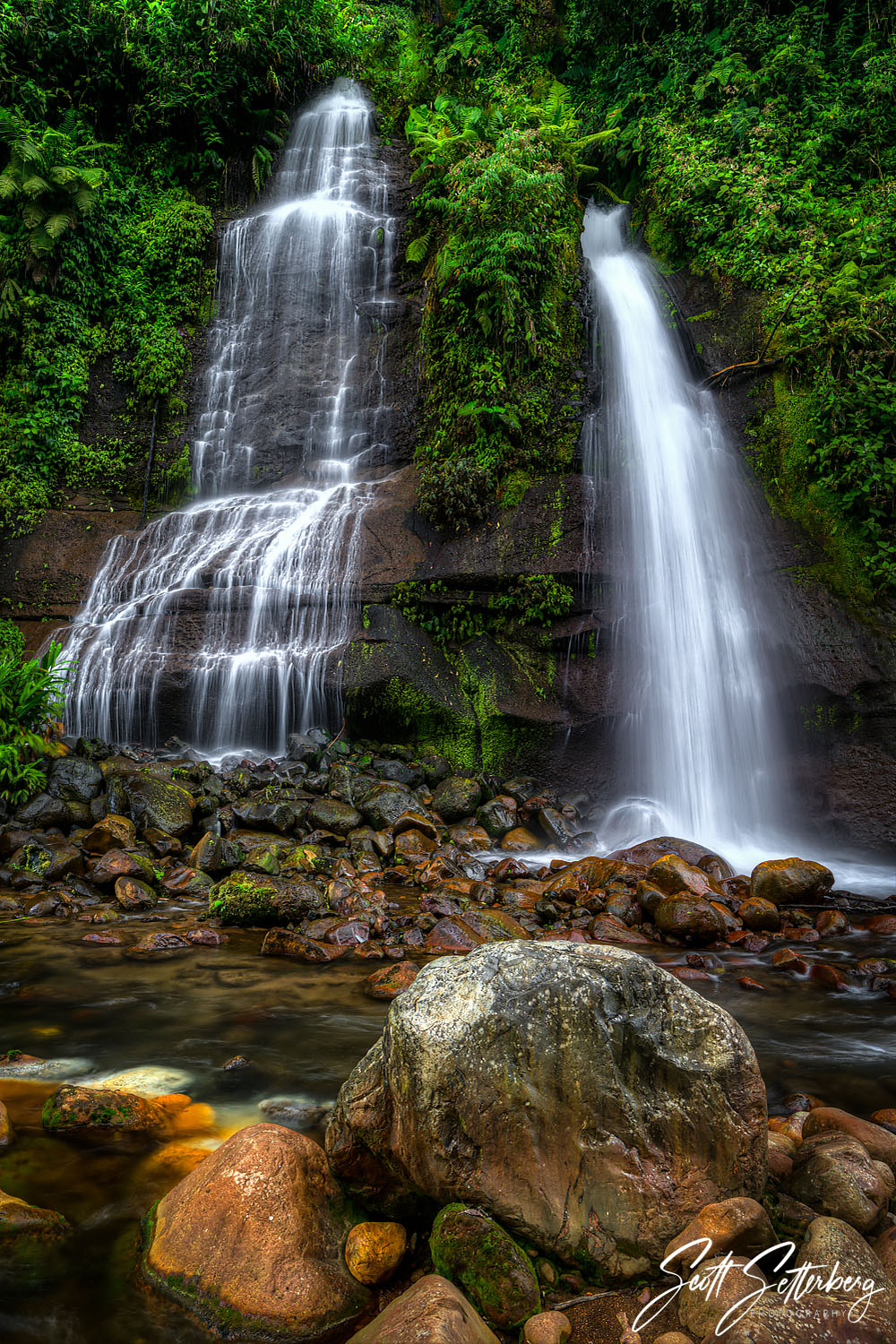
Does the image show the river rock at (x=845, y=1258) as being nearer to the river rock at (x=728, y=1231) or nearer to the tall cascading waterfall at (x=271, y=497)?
the river rock at (x=728, y=1231)

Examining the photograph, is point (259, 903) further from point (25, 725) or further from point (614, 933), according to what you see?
point (25, 725)

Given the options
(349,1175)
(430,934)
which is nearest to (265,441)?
(430,934)

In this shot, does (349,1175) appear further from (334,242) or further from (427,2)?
(427,2)

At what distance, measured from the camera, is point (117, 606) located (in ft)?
36.9

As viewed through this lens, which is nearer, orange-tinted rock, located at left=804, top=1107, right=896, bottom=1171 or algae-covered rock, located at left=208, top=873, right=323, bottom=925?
orange-tinted rock, located at left=804, top=1107, right=896, bottom=1171

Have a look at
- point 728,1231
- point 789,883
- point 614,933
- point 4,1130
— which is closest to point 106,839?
point 4,1130

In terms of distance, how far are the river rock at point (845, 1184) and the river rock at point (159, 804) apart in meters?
6.04

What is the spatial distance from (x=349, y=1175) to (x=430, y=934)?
109 inches

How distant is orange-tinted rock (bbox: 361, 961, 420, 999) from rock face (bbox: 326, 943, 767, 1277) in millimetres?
1954

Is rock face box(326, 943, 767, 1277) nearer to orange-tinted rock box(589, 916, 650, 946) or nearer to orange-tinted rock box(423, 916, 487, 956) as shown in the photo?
orange-tinted rock box(423, 916, 487, 956)

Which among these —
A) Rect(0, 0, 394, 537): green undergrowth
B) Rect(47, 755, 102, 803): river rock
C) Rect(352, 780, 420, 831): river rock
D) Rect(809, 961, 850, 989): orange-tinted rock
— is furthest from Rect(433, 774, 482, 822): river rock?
Rect(0, 0, 394, 537): green undergrowth

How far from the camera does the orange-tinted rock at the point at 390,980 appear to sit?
4.27 meters

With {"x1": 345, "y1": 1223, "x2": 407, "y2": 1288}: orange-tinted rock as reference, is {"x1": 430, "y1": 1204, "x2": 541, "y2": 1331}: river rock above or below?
above

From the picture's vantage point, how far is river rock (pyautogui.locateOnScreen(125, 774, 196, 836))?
6902 millimetres
